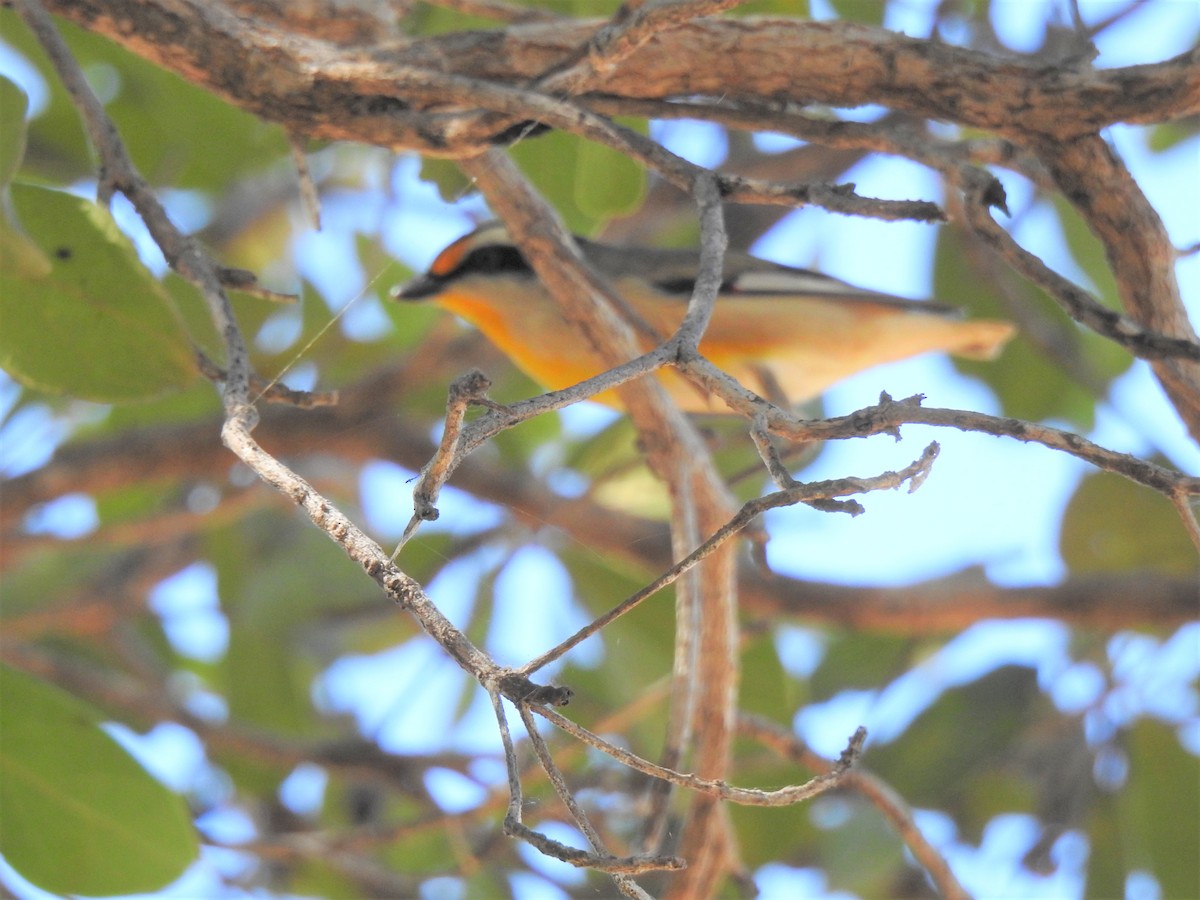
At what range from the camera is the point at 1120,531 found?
3637mm

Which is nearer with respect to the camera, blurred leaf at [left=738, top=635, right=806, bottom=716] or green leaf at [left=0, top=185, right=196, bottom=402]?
green leaf at [left=0, top=185, right=196, bottom=402]

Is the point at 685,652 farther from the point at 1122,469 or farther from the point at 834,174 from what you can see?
the point at 834,174

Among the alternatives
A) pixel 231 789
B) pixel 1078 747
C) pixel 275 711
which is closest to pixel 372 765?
pixel 275 711

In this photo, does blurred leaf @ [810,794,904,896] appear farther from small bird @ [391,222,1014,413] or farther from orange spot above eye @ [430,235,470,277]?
orange spot above eye @ [430,235,470,277]

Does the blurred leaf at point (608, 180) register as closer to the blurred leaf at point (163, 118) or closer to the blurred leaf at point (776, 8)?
the blurred leaf at point (776, 8)

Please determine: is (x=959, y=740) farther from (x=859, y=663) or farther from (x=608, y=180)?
(x=608, y=180)

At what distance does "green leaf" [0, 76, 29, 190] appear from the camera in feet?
5.91

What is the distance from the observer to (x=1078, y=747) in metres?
3.92

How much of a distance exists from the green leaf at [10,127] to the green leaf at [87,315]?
143 mm

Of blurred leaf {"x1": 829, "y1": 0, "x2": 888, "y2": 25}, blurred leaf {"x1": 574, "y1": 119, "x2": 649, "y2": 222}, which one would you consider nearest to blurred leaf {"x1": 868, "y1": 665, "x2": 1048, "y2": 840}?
blurred leaf {"x1": 829, "y1": 0, "x2": 888, "y2": 25}

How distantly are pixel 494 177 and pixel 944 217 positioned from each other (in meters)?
0.90

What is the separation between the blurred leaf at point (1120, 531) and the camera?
353 centimetres

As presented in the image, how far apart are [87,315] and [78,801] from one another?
862 millimetres

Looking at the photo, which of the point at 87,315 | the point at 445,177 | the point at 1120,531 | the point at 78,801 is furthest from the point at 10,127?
the point at 1120,531
